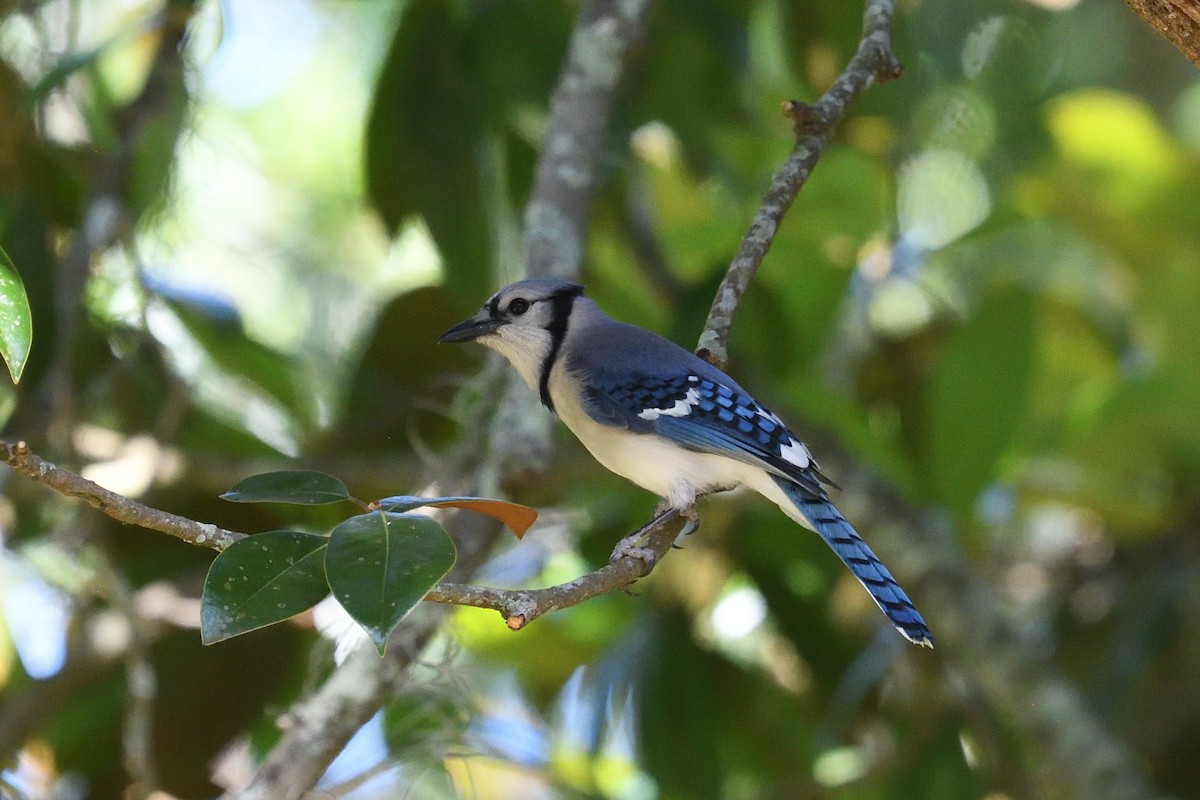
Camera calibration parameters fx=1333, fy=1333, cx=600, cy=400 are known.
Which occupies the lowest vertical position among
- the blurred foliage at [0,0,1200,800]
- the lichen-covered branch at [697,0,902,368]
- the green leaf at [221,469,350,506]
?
the blurred foliage at [0,0,1200,800]

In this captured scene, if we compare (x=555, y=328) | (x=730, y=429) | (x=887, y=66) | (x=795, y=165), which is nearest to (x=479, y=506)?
(x=795, y=165)

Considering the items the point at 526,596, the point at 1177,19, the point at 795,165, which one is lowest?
the point at 526,596

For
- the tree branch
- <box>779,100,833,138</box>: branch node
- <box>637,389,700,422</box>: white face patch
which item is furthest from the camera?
<box>637,389,700,422</box>: white face patch

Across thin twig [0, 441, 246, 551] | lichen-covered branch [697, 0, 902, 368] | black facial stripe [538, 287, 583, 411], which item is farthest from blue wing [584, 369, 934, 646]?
thin twig [0, 441, 246, 551]

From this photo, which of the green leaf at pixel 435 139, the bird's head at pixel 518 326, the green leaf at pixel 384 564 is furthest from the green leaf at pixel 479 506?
the green leaf at pixel 435 139

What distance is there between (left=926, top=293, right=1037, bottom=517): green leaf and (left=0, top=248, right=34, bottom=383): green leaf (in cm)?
209

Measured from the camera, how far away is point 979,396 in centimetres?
291

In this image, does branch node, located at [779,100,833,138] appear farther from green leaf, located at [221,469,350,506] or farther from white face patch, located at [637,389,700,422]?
green leaf, located at [221,469,350,506]

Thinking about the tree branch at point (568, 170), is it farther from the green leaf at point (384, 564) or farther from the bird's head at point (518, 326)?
the green leaf at point (384, 564)

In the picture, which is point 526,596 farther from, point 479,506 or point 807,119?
point 807,119

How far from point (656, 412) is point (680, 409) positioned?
1.9 inches

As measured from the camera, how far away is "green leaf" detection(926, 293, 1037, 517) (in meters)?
2.89

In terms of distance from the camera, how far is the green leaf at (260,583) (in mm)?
1266

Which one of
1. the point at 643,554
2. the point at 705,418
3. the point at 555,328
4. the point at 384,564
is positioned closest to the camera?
the point at 384,564
